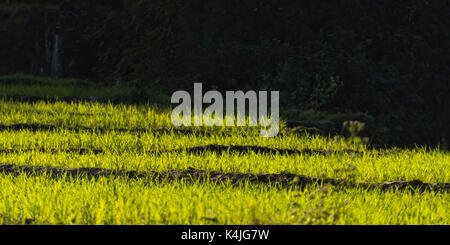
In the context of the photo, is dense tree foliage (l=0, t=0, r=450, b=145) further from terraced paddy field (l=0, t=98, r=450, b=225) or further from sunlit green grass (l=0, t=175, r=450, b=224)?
sunlit green grass (l=0, t=175, r=450, b=224)

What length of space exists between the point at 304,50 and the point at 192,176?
9111mm

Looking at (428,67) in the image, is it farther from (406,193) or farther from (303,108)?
(406,193)

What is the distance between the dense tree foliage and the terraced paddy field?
3.79 meters

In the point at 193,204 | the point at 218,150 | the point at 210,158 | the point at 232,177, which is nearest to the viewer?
the point at 193,204

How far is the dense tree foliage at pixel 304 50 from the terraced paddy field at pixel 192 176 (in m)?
3.79

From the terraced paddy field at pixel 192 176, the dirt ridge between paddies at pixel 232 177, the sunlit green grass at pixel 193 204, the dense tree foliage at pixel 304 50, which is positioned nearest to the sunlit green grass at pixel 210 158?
the terraced paddy field at pixel 192 176

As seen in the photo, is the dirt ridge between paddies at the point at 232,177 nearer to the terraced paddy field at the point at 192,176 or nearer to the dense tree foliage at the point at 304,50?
the terraced paddy field at the point at 192,176

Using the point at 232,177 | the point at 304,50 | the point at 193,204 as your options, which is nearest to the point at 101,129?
the point at 232,177

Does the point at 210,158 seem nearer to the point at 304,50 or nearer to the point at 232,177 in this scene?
the point at 232,177

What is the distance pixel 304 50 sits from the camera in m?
15.5

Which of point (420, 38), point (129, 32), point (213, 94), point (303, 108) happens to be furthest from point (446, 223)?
point (129, 32)

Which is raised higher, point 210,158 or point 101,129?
point 101,129

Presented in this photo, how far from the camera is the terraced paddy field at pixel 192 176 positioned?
499 cm
